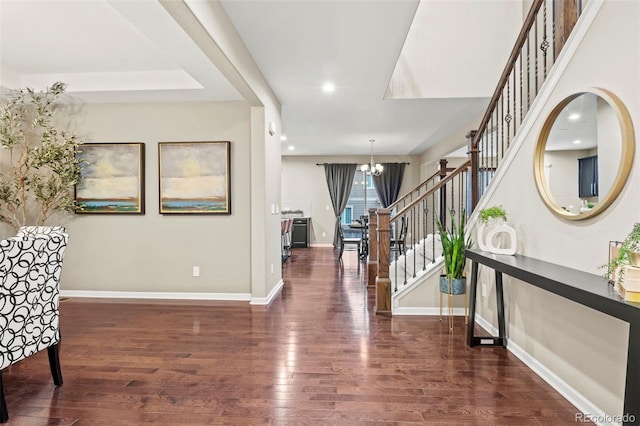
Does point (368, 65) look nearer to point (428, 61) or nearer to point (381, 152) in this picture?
point (428, 61)

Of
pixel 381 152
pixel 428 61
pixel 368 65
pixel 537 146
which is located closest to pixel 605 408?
pixel 537 146

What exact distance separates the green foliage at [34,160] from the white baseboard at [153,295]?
3.31 feet

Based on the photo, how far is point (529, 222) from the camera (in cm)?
243

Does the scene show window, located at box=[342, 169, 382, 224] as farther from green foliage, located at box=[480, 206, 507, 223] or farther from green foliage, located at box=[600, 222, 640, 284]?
green foliage, located at box=[600, 222, 640, 284]

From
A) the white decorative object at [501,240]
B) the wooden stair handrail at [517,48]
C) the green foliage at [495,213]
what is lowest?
the white decorative object at [501,240]

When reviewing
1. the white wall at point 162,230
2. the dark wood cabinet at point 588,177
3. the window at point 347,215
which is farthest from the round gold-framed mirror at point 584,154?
the window at point 347,215

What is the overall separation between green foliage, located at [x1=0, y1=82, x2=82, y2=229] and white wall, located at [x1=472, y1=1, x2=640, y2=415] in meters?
4.65

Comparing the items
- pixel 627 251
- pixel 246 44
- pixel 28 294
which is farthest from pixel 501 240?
pixel 28 294

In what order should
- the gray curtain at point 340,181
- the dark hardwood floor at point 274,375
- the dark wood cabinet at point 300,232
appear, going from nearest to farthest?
the dark hardwood floor at point 274,375
the dark wood cabinet at point 300,232
the gray curtain at point 340,181

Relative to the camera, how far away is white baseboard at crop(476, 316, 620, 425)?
1.76 m

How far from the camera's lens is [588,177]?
1.92 metres

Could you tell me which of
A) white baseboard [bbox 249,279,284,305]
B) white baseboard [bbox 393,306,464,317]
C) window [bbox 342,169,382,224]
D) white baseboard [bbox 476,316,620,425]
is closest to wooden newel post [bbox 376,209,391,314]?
white baseboard [bbox 393,306,464,317]

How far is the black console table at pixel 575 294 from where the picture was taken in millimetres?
1235

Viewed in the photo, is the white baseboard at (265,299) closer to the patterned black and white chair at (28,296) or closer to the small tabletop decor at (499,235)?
the patterned black and white chair at (28,296)
